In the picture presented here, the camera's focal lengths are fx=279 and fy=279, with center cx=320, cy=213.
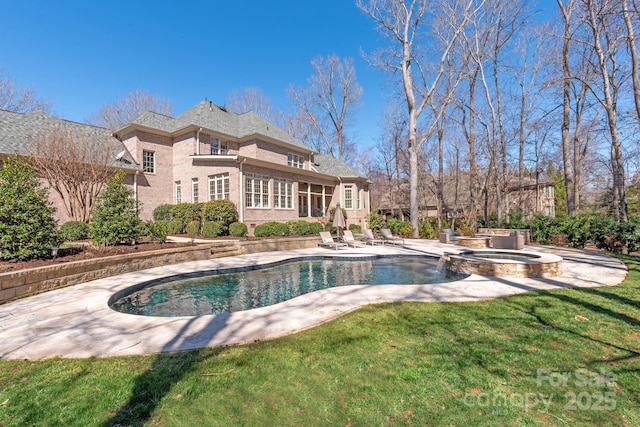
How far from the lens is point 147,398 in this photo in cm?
259

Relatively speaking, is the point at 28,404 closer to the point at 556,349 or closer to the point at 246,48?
the point at 556,349

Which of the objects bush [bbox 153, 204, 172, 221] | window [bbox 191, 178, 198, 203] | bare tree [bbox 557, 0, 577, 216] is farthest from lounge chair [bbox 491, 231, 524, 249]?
bush [bbox 153, 204, 172, 221]

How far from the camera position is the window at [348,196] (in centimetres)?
2486

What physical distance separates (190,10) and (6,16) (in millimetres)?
7950

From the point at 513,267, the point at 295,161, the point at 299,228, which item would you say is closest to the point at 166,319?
the point at 513,267

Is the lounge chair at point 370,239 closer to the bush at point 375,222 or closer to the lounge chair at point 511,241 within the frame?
the bush at point 375,222

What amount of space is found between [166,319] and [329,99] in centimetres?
3242

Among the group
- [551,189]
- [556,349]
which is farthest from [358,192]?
[551,189]

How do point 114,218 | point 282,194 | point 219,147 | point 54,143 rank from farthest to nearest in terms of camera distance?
point 219,147
point 282,194
point 54,143
point 114,218

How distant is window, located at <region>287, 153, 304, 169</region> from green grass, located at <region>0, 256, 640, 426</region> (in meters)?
20.1

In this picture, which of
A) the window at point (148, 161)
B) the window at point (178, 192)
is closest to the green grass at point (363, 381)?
the window at point (178, 192)

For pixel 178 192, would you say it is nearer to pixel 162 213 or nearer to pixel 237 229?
pixel 162 213

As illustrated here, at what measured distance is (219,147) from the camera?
65.9ft

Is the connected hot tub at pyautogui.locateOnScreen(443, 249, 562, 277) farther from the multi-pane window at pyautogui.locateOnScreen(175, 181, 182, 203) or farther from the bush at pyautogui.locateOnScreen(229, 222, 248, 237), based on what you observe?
the multi-pane window at pyautogui.locateOnScreen(175, 181, 182, 203)
